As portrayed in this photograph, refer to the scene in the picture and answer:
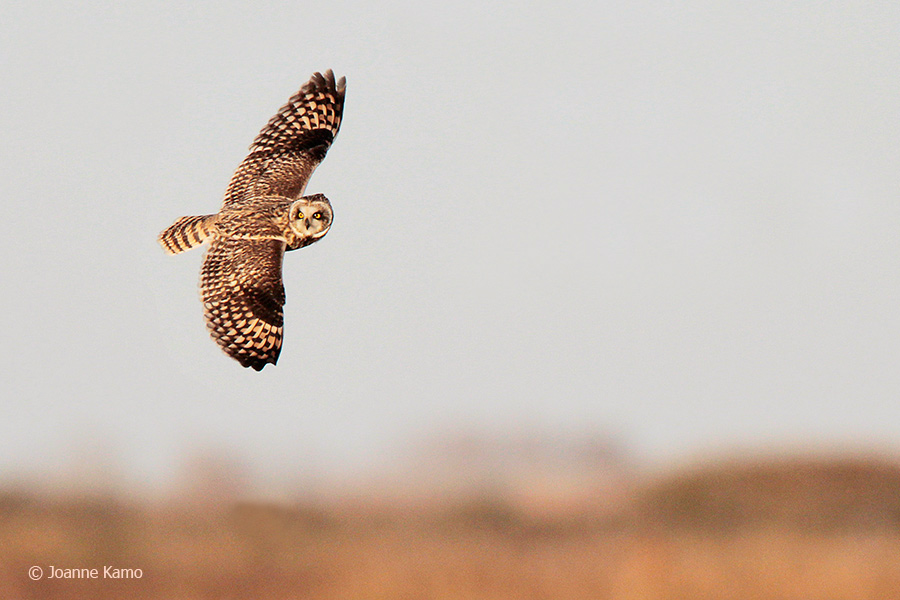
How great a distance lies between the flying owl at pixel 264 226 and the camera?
246 inches

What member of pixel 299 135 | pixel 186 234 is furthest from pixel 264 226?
pixel 299 135

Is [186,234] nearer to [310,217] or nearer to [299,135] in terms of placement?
[310,217]

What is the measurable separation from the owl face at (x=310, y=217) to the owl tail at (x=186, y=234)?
1.77ft

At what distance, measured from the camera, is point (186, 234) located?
6590mm

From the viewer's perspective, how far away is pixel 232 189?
7.16m

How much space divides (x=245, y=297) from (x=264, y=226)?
564mm

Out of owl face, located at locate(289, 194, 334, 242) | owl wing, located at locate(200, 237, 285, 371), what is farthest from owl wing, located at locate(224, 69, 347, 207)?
owl wing, located at locate(200, 237, 285, 371)

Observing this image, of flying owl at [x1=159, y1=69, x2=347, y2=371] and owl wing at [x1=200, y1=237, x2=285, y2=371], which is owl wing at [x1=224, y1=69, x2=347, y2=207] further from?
owl wing at [x1=200, y1=237, x2=285, y2=371]

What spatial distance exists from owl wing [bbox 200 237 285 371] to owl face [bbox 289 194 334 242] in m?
0.24

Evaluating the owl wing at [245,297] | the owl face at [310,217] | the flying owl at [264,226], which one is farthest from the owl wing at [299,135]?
the owl wing at [245,297]

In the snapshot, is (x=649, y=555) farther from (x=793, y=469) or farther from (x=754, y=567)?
(x=793, y=469)

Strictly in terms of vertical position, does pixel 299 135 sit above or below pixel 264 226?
above

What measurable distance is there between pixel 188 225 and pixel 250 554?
526cm

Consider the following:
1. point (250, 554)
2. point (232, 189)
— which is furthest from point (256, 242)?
point (250, 554)
